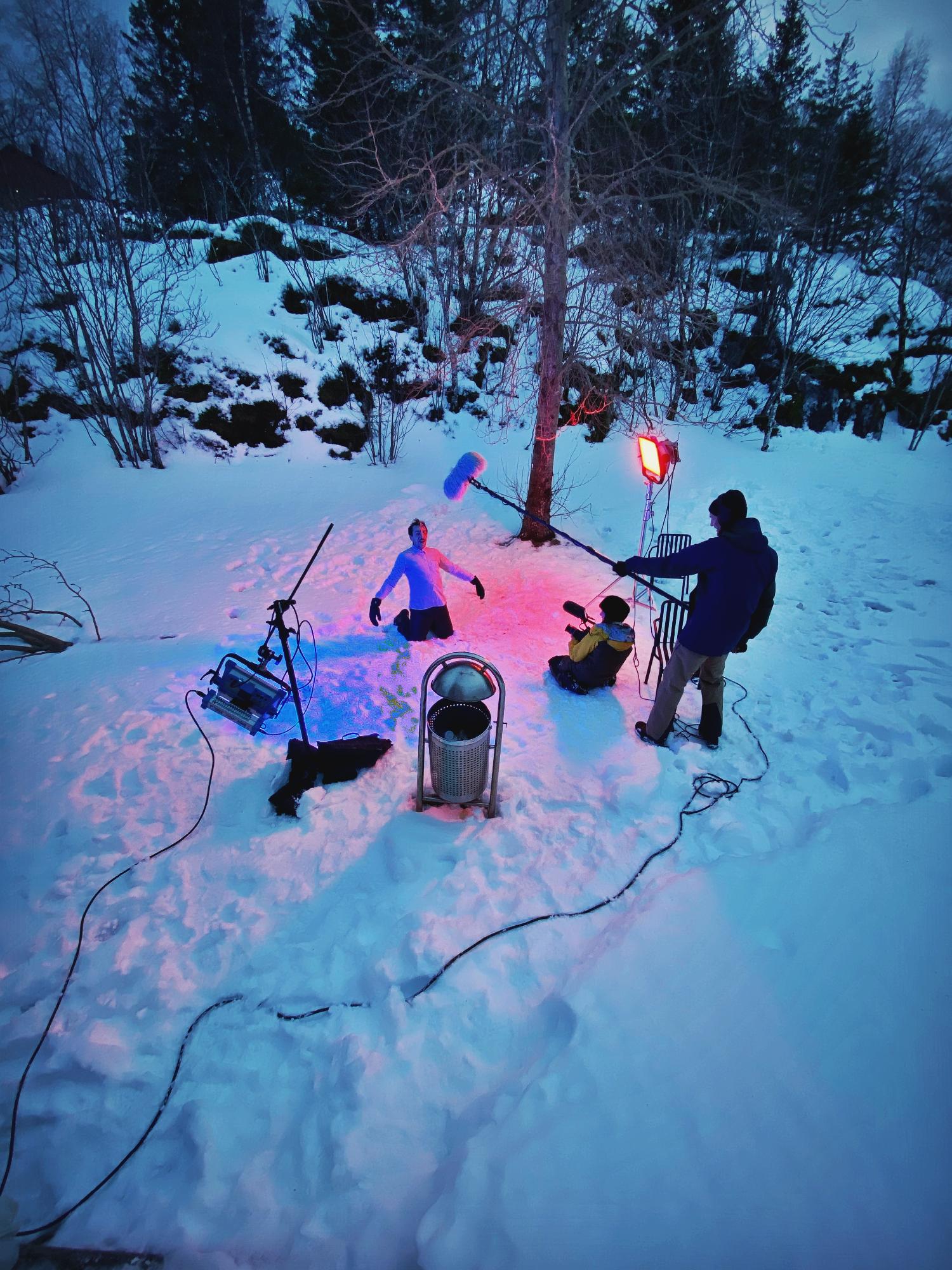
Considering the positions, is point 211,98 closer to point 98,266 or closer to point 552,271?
point 98,266

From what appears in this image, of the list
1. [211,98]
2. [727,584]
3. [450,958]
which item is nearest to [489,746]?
[450,958]

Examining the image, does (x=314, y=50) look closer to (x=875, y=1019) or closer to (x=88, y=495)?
(x=88, y=495)

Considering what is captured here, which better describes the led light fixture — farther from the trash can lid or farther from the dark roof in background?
the dark roof in background

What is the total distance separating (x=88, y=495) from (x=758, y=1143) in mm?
12923

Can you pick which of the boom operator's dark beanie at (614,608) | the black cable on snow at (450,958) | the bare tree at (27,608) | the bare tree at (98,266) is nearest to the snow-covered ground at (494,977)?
the black cable on snow at (450,958)

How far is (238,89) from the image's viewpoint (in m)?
14.2

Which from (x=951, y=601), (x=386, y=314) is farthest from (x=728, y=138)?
Answer: (x=951, y=601)

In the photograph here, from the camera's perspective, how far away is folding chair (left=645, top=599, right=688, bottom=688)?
5316 mm

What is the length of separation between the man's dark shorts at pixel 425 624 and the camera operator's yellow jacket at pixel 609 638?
5.40 feet

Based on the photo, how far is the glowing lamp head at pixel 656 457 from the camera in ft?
15.8

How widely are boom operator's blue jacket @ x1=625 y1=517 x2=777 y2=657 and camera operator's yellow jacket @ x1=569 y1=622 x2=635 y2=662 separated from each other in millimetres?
687

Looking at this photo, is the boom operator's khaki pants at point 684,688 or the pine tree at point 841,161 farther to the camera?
the pine tree at point 841,161

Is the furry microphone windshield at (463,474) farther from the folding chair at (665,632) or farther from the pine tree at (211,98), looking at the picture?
the pine tree at (211,98)

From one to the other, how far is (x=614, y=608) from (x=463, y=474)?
206 cm
